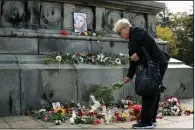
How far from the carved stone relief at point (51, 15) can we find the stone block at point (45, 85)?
4.52 ft

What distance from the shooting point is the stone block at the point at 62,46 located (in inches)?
292

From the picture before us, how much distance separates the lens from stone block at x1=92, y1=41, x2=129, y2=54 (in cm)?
827

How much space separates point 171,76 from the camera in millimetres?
8750

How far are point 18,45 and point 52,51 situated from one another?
0.82 metres

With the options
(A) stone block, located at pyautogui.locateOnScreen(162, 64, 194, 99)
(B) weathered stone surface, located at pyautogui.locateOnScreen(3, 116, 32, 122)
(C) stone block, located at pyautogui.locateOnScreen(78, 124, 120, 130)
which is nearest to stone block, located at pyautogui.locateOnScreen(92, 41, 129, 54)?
(A) stone block, located at pyautogui.locateOnScreen(162, 64, 194, 99)

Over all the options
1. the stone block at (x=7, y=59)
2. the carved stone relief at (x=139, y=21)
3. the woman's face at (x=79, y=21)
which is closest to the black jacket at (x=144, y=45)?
the stone block at (x=7, y=59)

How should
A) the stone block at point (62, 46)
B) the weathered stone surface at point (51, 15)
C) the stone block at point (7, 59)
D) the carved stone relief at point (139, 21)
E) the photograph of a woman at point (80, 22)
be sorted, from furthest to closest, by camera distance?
the carved stone relief at point (139, 21)
the photograph of a woman at point (80, 22)
the weathered stone surface at point (51, 15)
the stone block at point (62, 46)
the stone block at point (7, 59)

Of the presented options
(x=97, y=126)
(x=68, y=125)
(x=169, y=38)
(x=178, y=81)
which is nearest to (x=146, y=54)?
(x=97, y=126)

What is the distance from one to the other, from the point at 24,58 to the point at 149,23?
4.54m

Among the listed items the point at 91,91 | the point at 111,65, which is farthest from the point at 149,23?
the point at 91,91

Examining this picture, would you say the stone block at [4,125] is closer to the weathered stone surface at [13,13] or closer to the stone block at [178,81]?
the weathered stone surface at [13,13]

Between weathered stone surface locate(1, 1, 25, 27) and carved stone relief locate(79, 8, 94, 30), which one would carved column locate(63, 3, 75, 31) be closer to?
carved stone relief locate(79, 8, 94, 30)

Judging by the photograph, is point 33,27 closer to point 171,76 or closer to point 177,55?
point 171,76

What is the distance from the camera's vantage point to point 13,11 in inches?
288
